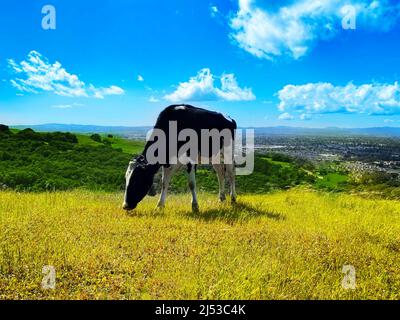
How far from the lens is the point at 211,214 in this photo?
11891 mm

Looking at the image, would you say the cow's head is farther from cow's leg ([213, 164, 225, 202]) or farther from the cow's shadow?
cow's leg ([213, 164, 225, 202])

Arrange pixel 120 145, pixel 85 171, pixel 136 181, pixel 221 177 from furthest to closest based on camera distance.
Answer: pixel 120 145
pixel 85 171
pixel 221 177
pixel 136 181

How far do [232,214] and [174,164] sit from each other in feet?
8.69

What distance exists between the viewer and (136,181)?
11719mm

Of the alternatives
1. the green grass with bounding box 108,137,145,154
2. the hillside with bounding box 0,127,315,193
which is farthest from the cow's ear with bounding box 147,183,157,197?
the green grass with bounding box 108,137,145,154

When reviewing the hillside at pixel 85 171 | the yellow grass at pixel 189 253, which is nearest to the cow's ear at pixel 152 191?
the yellow grass at pixel 189 253

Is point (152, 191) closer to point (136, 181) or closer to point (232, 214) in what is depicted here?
point (136, 181)

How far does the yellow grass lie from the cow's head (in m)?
0.42

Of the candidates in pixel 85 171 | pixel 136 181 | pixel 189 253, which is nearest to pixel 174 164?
pixel 136 181

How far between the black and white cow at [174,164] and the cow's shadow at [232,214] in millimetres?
635

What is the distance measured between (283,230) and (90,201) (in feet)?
22.3

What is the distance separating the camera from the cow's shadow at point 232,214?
36.8 feet
